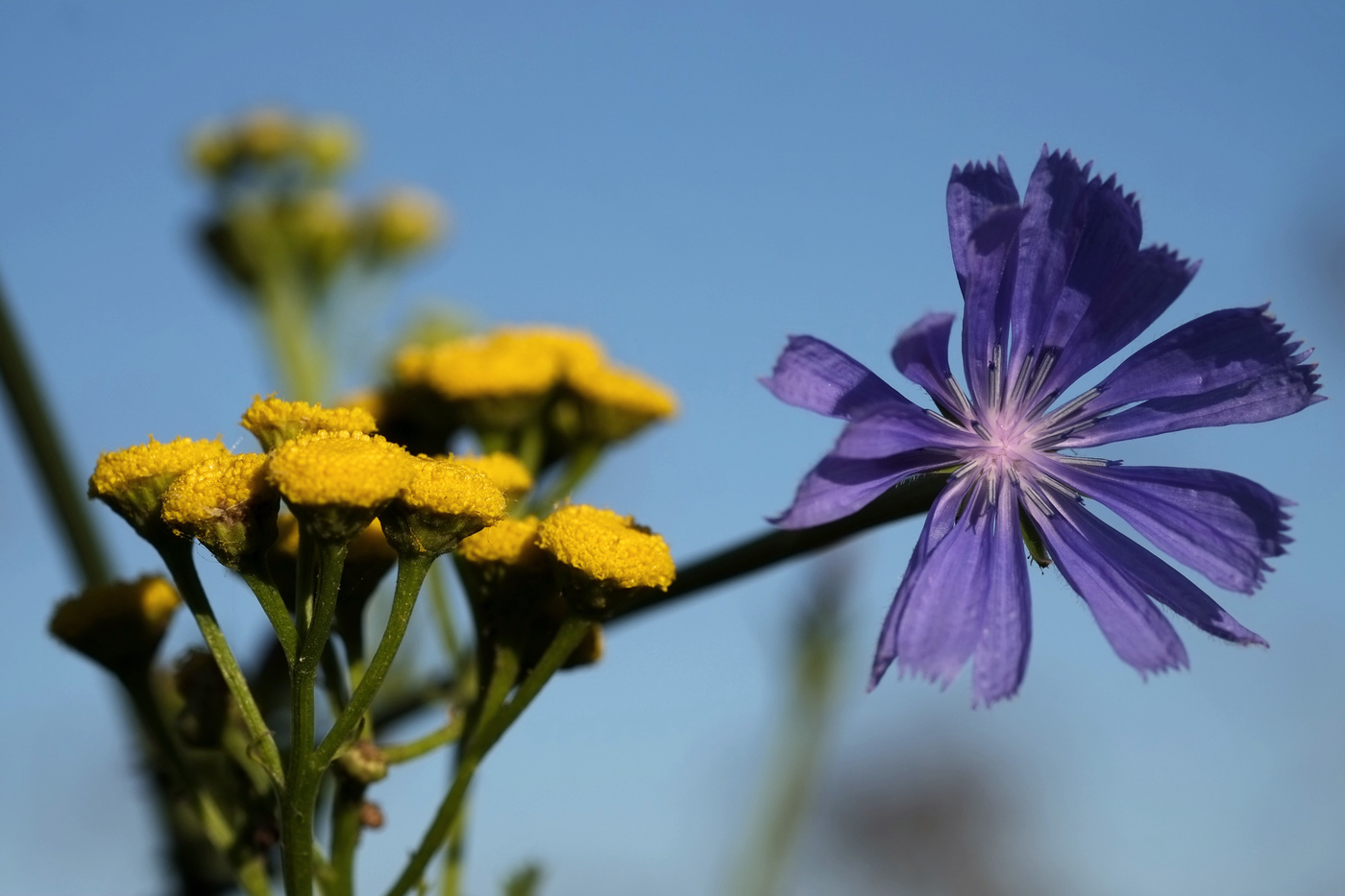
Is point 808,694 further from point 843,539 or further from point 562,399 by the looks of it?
point 843,539

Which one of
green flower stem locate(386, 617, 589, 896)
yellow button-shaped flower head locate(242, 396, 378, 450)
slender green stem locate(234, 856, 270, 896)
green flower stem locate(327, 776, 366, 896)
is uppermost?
yellow button-shaped flower head locate(242, 396, 378, 450)

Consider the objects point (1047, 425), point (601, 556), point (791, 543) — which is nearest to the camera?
point (601, 556)

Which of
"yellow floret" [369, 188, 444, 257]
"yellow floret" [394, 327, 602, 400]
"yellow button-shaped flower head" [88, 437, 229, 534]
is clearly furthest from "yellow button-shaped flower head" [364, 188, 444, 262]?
"yellow button-shaped flower head" [88, 437, 229, 534]

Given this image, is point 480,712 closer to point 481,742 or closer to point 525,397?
point 481,742

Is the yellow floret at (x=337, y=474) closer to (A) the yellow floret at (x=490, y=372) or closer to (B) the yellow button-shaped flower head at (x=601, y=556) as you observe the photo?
(B) the yellow button-shaped flower head at (x=601, y=556)

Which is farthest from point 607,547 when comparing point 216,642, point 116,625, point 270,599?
point 116,625

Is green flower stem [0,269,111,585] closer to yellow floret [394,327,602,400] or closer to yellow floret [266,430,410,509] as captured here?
yellow floret [394,327,602,400]

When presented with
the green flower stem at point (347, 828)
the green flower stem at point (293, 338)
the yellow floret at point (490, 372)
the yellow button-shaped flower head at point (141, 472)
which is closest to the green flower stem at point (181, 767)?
the green flower stem at point (347, 828)
